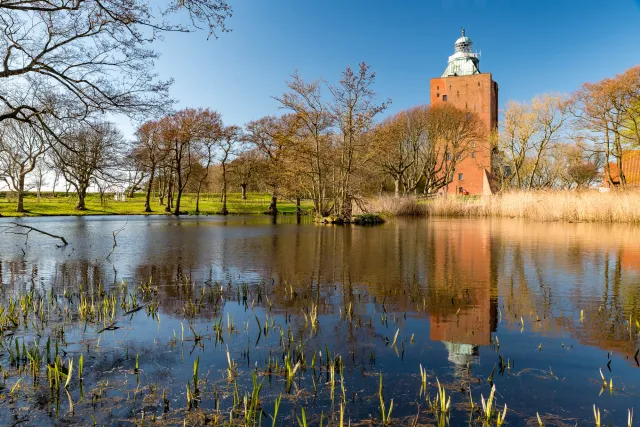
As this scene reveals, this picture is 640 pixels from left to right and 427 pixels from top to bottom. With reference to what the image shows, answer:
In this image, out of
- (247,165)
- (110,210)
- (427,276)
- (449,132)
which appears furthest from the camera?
Result: (247,165)

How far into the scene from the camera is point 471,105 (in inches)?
2625

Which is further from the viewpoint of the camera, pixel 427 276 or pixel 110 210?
pixel 110 210

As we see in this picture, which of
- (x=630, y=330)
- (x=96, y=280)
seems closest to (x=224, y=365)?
(x=630, y=330)

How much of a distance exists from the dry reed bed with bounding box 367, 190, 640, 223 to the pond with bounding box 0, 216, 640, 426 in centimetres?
1737

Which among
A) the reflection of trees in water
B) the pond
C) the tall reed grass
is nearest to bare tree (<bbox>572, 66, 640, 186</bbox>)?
the tall reed grass

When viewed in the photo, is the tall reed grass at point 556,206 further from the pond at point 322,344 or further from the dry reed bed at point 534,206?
the pond at point 322,344

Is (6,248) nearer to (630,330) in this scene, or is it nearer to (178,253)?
(178,253)

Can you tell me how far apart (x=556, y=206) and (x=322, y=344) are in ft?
89.6

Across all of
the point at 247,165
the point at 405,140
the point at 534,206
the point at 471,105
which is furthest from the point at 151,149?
the point at 471,105

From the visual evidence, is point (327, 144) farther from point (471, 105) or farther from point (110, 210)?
point (471, 105)

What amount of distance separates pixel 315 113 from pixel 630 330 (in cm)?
2281

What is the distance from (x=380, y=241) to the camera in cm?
1750

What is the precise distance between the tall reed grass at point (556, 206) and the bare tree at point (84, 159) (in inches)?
1035

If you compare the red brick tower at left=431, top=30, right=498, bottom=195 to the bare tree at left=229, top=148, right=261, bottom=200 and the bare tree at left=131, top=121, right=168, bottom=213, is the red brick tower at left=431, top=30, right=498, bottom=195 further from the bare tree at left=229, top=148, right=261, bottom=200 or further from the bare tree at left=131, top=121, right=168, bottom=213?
the bare tree at left=131, top=121, right=168, bottom=213
